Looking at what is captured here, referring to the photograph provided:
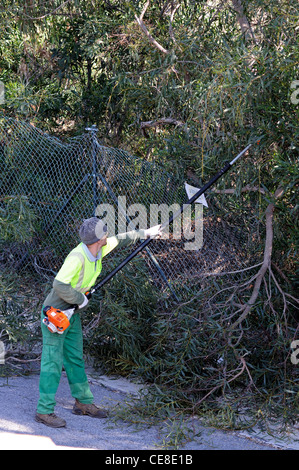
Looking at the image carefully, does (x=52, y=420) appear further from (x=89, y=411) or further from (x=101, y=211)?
(x=101, y=211)

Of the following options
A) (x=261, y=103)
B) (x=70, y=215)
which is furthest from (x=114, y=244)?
(x=70, y=215)

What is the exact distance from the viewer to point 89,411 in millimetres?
4730

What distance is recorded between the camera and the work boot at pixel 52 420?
4430 mm

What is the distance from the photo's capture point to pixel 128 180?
675cm

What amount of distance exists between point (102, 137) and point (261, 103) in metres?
4.95

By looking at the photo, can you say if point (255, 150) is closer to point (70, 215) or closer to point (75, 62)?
point (70, 215)

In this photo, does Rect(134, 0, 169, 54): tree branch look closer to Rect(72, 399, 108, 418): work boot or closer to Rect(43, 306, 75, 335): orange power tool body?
Rect(43, 306, 75, 335): orange power tool body

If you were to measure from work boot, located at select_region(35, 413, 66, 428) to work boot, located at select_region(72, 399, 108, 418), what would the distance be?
29 centimetres

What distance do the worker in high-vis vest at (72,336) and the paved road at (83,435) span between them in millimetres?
110

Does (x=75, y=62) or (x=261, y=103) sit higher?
(x=75, y=62)

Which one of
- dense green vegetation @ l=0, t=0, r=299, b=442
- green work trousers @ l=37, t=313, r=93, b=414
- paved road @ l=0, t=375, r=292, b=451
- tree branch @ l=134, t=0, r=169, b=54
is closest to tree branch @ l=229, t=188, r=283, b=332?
dense green vegetation @ l=0, t=0, r=299, b=442

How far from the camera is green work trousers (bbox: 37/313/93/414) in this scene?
452cm

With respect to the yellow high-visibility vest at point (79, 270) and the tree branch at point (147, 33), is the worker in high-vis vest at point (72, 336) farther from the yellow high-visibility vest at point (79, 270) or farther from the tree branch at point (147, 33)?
the tree branch at point (147, 33)

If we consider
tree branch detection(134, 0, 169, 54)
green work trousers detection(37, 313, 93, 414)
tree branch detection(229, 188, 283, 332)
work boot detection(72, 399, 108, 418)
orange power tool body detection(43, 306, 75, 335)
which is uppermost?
tree branch detection(134, 0, 169, 54)
